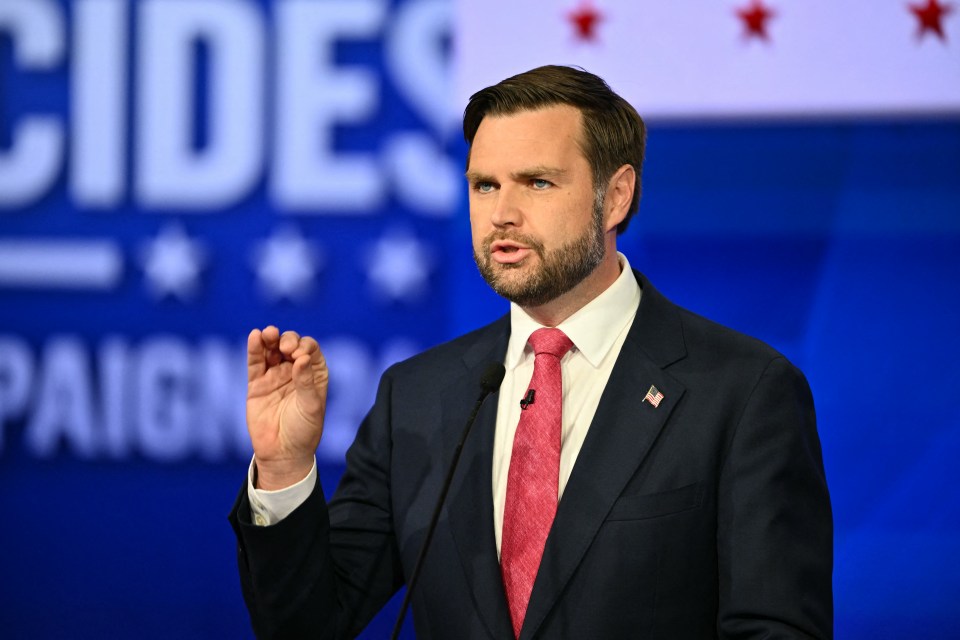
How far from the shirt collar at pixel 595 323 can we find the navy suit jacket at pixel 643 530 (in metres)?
0.05

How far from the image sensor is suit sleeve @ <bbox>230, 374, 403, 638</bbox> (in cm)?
189

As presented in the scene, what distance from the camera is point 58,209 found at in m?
3.26

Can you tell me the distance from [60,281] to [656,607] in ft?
7.03

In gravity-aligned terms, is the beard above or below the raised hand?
above

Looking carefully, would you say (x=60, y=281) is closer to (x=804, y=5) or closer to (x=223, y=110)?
(x=223, y=110)

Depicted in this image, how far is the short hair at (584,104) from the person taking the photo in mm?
2109

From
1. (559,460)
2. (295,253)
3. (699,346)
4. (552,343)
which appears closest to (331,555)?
(559,460)

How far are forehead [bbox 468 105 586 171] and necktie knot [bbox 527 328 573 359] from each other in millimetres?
315

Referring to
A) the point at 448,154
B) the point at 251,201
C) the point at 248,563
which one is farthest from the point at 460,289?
the point at 248,563

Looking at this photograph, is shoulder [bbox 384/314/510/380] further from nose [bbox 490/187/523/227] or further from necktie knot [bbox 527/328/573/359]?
nose [bbox 490/187/523/227]

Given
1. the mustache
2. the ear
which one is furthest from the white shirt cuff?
the ear

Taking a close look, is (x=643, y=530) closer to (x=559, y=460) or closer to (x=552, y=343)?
(x=559, y=460)

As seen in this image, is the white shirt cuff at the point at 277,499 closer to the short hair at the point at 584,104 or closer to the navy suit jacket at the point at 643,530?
the navy suit jacket at the point at 643,530

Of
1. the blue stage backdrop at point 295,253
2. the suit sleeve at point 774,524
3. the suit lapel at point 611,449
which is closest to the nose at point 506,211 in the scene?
the suit lapel at point 611,449
